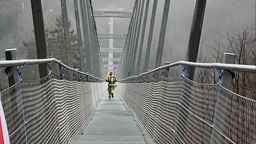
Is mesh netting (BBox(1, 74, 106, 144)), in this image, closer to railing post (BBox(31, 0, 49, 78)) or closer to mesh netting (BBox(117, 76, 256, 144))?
mesh netting (BBox(117, 76, 256, 144))

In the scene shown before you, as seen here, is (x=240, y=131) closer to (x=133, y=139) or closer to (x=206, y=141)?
(x=206, y=141)

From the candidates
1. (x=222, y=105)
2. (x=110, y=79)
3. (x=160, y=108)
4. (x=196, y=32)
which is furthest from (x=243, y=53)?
(x=222, y=105)

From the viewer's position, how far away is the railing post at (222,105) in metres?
1.83

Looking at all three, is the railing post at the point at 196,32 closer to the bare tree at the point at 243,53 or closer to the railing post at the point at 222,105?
the railing post at the point at 222,105

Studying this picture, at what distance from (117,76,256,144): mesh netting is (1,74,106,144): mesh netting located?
1.12 metres

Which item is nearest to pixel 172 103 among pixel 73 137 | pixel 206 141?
pixel 206 141

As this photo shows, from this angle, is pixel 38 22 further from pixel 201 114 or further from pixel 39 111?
pixel 201 114

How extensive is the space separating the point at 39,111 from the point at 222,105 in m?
1.39

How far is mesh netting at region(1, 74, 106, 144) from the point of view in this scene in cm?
190

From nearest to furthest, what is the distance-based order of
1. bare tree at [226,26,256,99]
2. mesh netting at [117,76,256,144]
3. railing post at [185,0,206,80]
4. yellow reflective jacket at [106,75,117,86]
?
mesh netting at [117,76,256,144]
railing post at [185,0,206,80]
bare tree at [226,26,256,99]
yellow reflective jacket at [106,75,117,86]

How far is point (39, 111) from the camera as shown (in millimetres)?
2504

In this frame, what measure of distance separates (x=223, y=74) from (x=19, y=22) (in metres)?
72.1

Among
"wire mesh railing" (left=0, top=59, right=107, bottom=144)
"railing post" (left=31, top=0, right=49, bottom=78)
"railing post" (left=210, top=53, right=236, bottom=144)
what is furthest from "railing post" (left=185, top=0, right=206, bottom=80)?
"railing post" (left=31, top=0, right=49, bottom=78)

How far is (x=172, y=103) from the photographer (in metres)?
3.28
